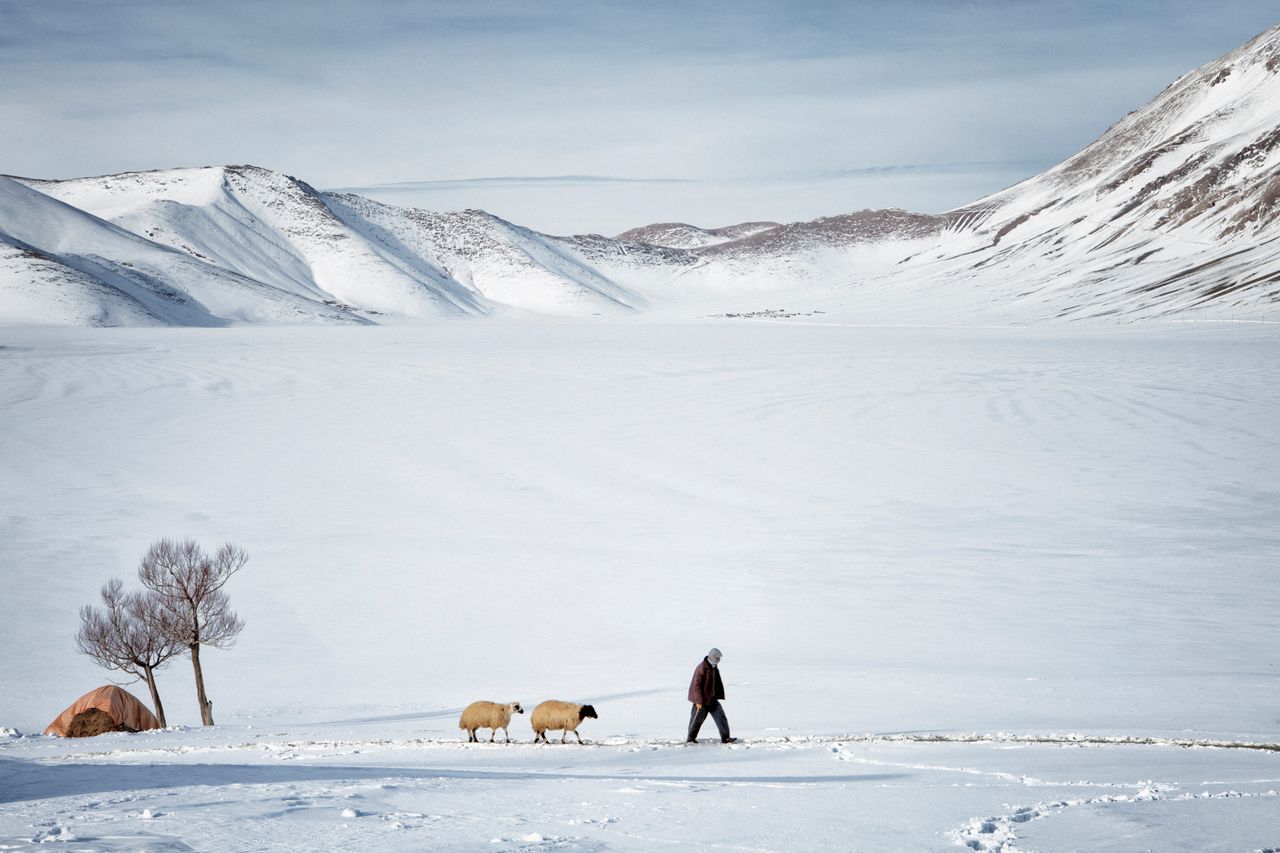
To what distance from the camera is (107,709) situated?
1559 cm

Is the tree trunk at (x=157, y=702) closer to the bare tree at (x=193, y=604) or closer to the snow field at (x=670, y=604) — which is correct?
the snow field at (x=670, y=604)

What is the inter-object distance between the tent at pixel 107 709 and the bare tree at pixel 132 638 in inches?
60.7

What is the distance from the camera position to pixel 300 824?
25.4 feet

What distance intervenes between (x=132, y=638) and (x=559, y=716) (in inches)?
404

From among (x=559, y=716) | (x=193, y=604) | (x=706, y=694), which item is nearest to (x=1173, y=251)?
(x=193, y=604)

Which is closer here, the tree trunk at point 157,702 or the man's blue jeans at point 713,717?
the man's blue jeans at point 713,717

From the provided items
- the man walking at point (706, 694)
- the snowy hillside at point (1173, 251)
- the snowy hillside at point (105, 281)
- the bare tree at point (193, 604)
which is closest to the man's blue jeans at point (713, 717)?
the man walking at point (706, 694)

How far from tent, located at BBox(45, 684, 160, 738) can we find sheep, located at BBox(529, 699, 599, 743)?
7286 millimetres

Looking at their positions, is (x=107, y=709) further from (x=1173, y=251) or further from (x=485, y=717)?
(x=1173, y=251)

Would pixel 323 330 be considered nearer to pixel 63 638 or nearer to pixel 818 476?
pixel 818 476

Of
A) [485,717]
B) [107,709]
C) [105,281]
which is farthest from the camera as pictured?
[105,281]

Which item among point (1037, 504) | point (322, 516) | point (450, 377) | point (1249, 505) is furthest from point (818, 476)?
point (450, 377)

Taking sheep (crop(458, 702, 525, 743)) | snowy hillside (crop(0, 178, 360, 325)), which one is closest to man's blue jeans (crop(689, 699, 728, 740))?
sheep (crop(458, 702, 525, 743))

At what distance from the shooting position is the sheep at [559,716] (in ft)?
40.0
